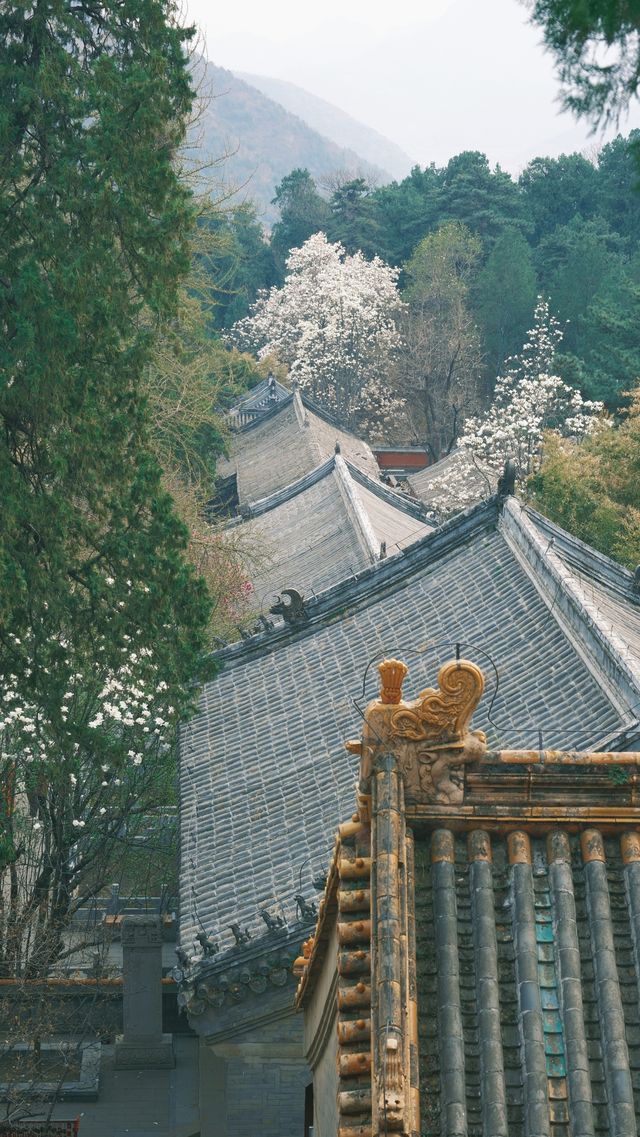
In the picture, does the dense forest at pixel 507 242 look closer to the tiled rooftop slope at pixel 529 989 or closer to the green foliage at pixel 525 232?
the green foliage at pixel 525 232

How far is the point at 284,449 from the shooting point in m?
47.0

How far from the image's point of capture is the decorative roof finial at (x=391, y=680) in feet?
20.7

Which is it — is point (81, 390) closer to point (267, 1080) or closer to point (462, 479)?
point (267, 1080)

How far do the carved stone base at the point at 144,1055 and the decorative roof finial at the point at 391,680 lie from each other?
39.3 ft

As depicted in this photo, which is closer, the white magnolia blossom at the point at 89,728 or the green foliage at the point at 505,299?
the white magnolia blossom at the point at 89,728

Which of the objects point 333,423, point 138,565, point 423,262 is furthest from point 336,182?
point 138,565

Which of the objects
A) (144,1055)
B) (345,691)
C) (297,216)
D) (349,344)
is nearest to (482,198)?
(297,216)

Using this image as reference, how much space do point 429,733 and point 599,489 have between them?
91.7 ft

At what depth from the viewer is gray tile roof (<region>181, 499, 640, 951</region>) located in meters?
13.5

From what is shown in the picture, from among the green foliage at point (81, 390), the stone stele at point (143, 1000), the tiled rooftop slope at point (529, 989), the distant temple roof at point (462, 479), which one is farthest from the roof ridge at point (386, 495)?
the tiled rooftop slope at point (529, 989)

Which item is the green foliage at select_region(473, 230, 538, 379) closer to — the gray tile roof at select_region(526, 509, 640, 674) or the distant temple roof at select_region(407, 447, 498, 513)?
the distant temple roof at select_region(407, 447, 498, 513)

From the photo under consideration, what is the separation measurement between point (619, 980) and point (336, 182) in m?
99.7

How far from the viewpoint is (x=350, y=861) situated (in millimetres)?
6391

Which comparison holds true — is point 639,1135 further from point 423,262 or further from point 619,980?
point 423,262
